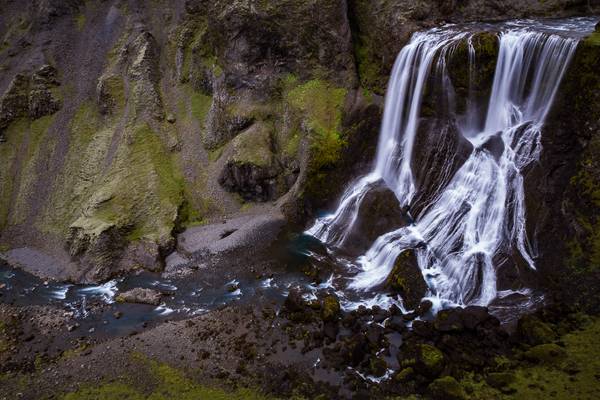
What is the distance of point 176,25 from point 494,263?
38.5 m

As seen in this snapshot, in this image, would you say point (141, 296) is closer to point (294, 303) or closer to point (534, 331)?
point (294, 303)

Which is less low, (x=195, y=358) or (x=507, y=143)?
(x=507, y=143)

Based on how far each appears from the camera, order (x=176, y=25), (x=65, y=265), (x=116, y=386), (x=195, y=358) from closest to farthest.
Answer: (x=116, y=386) → (x=195, y=358) → (x=65, y=265) → (x=176, y=25)

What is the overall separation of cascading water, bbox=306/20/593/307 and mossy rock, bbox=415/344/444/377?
3871 mm

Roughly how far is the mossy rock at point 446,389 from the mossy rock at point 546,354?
317 cm

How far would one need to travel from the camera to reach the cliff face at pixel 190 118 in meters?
29.3

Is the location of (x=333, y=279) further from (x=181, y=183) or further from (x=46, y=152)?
(x=46, y=152)

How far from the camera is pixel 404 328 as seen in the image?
1888cm

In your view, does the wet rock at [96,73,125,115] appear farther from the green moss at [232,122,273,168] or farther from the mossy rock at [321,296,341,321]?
the mossy rock at [321,296,341,321]

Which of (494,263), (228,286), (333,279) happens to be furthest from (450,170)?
(228,286)

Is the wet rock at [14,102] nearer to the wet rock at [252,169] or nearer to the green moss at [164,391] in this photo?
the wet rock at [252,169]

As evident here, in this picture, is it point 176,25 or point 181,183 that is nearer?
point 181,183

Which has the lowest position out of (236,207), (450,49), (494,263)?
(494,263)

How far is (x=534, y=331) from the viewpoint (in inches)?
659
